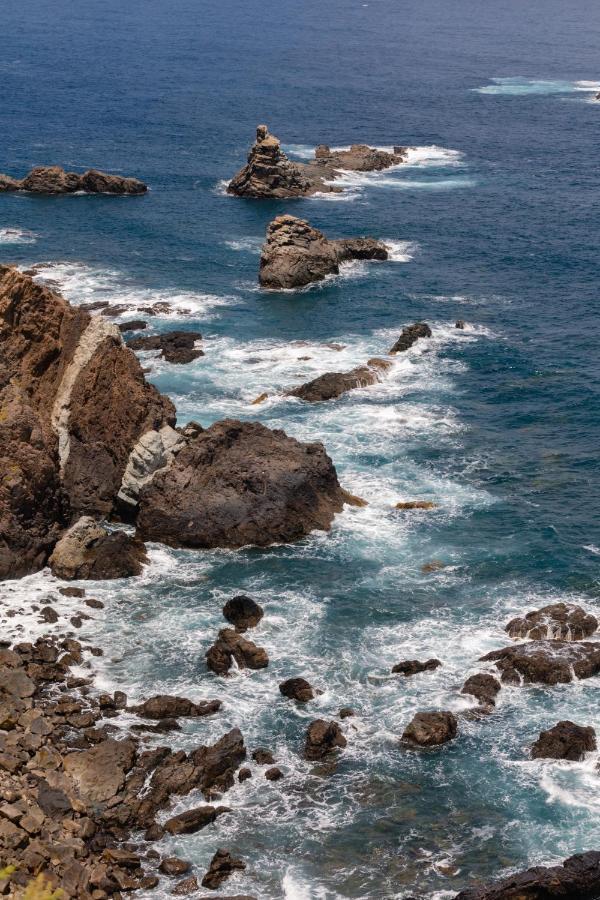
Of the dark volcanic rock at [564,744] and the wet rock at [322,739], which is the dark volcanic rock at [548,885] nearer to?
the dark volcanic rock at [564,744]

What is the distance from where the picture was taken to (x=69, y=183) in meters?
151

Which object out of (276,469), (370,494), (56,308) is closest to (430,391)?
(370,494)

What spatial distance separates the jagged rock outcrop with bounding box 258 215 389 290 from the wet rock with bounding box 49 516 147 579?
182 feet

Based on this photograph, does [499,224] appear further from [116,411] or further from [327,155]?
[116,411]

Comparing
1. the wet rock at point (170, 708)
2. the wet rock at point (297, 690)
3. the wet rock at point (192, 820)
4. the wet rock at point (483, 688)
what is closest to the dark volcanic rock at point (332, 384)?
the wet rock at point (297, 690)

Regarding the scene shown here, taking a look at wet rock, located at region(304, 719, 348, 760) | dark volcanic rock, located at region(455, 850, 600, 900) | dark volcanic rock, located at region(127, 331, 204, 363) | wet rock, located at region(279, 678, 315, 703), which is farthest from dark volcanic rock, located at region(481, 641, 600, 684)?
dark volcanic rock, located at region(127, 331, 204, 363)

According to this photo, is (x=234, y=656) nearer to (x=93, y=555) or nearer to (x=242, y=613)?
(x=242, y=613)

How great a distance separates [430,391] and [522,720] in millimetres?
41511

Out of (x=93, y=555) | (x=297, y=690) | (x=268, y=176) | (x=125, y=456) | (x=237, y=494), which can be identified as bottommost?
(x=297, y=690)

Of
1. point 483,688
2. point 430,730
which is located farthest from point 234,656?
point 483,688

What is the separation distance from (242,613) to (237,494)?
10.6m

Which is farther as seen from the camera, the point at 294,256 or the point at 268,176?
the point at 268,176

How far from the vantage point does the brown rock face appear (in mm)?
66938

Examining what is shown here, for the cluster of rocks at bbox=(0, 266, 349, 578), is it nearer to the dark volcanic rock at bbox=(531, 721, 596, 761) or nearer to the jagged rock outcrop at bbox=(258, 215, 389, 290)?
the dark volcanic rock at bbox=(531, 721, 596, 761)
